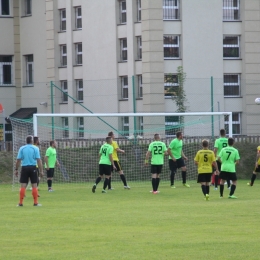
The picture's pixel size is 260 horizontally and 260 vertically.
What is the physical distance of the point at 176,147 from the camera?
3353 cm

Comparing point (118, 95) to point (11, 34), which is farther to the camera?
point (11, 34)

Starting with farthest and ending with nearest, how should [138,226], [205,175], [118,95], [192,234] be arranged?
[118,95], [205,175], [138,226], [192,234]

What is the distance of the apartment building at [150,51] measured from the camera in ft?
154

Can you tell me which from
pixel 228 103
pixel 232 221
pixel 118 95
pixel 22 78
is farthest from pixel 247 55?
pixel 232 221

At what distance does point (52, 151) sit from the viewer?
32719 millimetres

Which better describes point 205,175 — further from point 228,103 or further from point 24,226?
point 228,103

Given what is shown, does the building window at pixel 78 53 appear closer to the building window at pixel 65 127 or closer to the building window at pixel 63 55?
the building window at pixel 63 55

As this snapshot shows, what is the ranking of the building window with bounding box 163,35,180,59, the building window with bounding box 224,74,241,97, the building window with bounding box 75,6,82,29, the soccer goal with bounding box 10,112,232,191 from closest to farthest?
the soccer goal with bounding box 10,112,232,191, the building window with bounding box 224,74,241,97, the building window with bounding box 163,35,180,59, the building window with bounding box 75,6,82,29

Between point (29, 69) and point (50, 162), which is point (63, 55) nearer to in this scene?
point (29, 69)

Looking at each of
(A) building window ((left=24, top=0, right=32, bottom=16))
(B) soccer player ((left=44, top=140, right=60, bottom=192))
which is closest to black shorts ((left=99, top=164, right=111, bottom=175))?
(B) soccer player ((left=44, top=140, right=60, bottom=192))

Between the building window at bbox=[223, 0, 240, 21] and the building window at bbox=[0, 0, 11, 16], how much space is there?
13.9 meters

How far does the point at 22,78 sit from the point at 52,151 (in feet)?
78.0

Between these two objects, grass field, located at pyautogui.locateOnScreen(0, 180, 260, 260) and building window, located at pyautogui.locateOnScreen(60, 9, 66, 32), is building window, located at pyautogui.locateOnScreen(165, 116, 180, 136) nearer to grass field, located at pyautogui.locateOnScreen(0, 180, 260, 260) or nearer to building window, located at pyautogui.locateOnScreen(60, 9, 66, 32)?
grass field, located at pyautogui.locateOnScreen(0, 180, 260, 260)

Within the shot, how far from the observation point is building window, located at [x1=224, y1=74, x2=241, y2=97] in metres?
49.0
